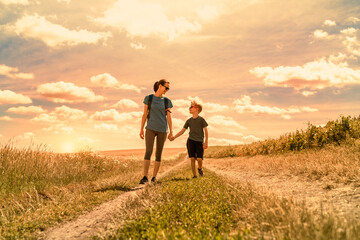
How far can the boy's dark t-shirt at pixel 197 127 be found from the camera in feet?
34.1

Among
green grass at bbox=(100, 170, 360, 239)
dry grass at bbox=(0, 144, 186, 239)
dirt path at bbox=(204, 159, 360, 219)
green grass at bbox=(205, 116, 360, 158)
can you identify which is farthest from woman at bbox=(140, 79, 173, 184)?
green grass at bbox=(205, 116, 360, 158)

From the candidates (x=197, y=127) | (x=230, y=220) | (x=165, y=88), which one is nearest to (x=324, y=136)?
(x=197, y=127)

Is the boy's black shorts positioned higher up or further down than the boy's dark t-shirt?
further down

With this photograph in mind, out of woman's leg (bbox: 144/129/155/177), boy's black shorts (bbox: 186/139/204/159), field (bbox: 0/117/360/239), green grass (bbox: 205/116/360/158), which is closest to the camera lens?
field (bbox: 0/117/360/239)

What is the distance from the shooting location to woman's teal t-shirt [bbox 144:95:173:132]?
8.69m

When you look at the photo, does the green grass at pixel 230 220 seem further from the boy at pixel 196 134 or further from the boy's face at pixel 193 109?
the boy's face at pixel 193 109

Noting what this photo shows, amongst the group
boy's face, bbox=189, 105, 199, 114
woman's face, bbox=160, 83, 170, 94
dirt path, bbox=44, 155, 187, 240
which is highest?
woman's face, bbox=160, 83, 170, 94

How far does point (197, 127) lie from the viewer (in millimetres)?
10406

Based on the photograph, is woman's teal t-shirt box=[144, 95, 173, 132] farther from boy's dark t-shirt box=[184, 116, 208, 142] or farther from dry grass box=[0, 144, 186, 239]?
dry grass box=[0, 144, 186, 239]

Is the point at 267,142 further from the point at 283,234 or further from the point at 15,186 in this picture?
the point at 283,234

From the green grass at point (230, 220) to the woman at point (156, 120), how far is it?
3.47m

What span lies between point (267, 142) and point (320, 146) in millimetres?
9518

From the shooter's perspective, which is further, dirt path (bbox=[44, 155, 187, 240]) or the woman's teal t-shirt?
the woman's teal t-shirt

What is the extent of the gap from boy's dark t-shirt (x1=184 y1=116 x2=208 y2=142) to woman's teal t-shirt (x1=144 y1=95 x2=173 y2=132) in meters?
1.80
